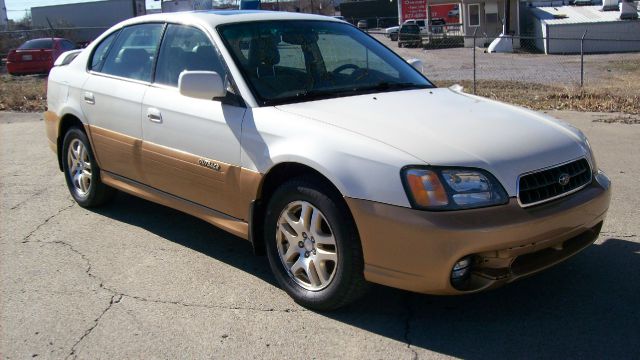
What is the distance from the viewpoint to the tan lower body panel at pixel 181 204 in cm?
418

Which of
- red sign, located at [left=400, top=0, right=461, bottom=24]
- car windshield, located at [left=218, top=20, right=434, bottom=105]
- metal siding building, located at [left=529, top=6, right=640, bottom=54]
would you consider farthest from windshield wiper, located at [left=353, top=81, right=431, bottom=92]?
red sign, located at [left=400, top=0, right=461, bottom=24]

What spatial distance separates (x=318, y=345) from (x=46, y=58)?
2136 cm

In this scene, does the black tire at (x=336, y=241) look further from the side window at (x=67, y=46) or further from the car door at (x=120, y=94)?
the side window at (x=67, y=46)

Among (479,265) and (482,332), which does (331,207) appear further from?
(482,332)

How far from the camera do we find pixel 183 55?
15.4 ft

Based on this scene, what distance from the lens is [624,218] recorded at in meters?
5.24

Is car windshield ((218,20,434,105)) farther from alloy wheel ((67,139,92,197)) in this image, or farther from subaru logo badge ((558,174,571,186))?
alloy wheel ((67,139,92,197))

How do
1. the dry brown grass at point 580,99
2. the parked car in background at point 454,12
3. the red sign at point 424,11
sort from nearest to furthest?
the dry brown grass at point 580,99, the parked car in background at point 454,12, the red sign at point 424,11

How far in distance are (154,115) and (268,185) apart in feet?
4.03

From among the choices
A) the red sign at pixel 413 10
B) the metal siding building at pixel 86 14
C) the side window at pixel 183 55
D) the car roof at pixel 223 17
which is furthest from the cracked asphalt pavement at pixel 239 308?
the red sign at pixel 413 10

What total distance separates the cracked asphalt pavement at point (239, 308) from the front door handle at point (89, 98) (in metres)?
1.06

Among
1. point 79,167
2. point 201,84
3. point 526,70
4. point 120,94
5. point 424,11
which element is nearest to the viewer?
point 201,84

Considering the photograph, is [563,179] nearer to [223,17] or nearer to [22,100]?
[223,17]

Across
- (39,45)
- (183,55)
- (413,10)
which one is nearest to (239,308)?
(183,55)
